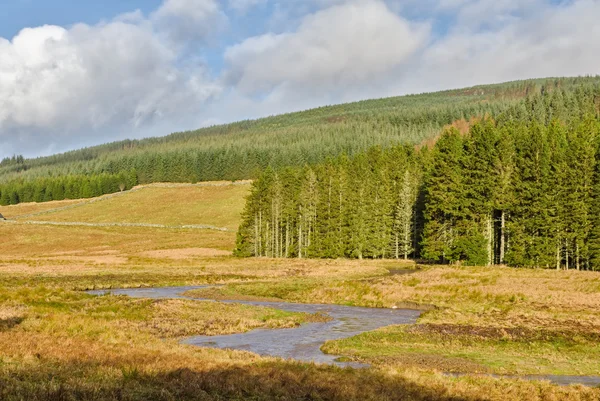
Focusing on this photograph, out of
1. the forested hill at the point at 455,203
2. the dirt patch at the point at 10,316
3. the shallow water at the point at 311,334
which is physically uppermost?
the forested hill at the point at 455,203

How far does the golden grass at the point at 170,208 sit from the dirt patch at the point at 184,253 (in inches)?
1430

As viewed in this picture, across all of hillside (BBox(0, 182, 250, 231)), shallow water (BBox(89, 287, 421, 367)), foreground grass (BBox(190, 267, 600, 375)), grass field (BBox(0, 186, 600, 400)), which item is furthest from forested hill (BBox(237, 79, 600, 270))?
hillside (BBox(0, 182, 250, 231))

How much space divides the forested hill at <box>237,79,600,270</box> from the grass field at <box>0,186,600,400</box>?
1004 centimetres

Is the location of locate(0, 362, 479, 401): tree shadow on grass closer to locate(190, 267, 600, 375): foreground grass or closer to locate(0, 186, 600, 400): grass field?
locate(0, 186, 600, 400): grass field

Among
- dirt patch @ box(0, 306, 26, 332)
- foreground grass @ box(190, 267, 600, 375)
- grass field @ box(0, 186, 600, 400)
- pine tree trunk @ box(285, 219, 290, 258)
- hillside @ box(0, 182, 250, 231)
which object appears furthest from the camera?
hillside @ box(0, 182, 250, 231)

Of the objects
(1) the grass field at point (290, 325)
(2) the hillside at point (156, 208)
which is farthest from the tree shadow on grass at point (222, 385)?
(2) the hillside at point (156, 208)

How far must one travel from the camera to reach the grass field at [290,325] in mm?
15742

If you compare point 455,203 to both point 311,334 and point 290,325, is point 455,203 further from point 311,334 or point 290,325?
point 311,334

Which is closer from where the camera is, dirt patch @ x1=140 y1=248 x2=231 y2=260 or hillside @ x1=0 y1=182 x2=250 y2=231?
dirt patch @ x1=140 y1=248 x2=231 y2=260

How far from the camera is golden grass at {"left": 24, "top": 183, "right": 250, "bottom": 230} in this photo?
150500mm

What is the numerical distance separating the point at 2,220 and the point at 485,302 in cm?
14010

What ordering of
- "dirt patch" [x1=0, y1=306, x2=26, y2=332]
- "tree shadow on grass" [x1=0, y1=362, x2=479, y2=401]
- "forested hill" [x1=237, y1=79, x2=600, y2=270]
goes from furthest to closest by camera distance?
"forested hill" [x1=237, y1=79, x2=600, y2=270]
"dirt patch" [x1=0, y1=306, x2=26, y2=332]
"tree shadow on grass" [x1=0, y1=362, x2=479, y2=401]

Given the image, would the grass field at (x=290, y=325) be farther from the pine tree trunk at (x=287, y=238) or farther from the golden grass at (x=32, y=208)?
the golden grass at (x=32, y=208)

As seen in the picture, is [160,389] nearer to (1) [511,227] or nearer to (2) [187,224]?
(1) [511,227]
